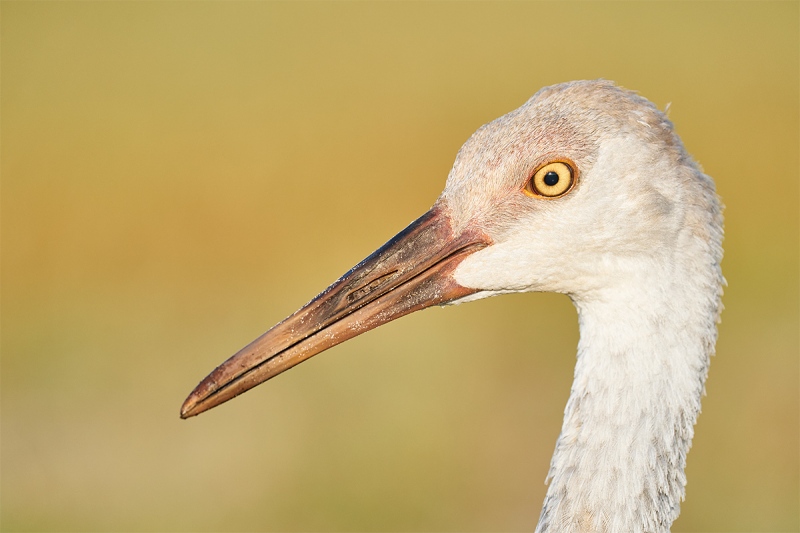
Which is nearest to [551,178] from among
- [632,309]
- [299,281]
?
[632,309]

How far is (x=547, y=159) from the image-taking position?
4254 mm

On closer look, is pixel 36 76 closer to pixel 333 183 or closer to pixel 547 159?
pixel 333 183

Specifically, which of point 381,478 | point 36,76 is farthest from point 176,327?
point 36,76

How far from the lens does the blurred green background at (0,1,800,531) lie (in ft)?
34.4

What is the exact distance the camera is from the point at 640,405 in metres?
4.26

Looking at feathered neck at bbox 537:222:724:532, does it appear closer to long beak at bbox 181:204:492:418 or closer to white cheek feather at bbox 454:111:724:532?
white cheek feather at bbox 454:111:724:532

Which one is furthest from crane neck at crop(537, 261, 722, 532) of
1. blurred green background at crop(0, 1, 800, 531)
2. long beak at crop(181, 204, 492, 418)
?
blurred green background at crop(0, 1, 800, 531)

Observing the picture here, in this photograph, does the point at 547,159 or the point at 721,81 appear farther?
the point at 721,81

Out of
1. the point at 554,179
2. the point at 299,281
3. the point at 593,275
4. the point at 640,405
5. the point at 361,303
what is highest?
the point at 299,281

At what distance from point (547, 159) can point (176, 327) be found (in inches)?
393

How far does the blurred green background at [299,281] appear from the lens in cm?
1048

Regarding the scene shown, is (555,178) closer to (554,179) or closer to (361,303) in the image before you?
(554,179)

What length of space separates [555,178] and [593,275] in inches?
19.4

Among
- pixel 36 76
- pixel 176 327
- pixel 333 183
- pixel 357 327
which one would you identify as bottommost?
pixel 357 327
